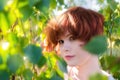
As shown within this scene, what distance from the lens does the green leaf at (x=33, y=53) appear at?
437mm

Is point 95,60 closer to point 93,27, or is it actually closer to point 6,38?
point 93,27

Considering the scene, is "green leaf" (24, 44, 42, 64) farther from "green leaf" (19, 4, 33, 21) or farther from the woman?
the woman

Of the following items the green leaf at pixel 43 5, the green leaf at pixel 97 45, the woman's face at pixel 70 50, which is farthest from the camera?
the woman's face at pixel 70 50

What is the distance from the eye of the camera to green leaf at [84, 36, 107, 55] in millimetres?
362

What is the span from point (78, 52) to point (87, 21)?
10 cm

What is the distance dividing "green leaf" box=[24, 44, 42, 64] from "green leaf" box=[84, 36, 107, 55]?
10cm

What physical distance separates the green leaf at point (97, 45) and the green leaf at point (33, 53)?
0.33 feet

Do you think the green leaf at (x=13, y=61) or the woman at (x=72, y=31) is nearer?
the green leaf at (x=13, y=61)

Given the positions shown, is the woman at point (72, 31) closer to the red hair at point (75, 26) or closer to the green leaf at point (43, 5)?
the red hair at point (75, 26)

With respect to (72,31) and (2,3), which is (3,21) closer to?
(2,3)

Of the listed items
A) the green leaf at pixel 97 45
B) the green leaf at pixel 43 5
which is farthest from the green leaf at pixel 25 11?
the green leaf at pixel 97 45

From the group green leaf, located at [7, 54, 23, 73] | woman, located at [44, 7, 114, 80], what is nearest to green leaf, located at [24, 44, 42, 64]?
green leaf, located at [7, 54, 23, 73]

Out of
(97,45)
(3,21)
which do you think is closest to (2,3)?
(3,21)

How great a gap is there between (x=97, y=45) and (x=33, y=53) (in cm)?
11
